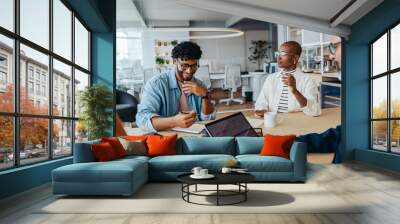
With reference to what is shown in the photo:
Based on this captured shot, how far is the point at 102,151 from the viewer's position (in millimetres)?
6594

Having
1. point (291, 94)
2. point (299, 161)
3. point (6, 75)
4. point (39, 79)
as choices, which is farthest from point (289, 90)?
Result: point (6, 75)

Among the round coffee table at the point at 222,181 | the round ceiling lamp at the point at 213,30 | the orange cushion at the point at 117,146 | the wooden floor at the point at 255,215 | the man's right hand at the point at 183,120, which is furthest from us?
the round ceiling lamp at the point at 213,30

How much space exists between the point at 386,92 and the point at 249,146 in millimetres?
3511

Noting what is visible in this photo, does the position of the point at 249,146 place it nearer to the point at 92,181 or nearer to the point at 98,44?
the point at 92,181

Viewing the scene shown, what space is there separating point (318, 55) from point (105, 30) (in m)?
4.78

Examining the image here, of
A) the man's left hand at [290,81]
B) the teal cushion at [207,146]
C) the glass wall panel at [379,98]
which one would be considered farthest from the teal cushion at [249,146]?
the glass wall panel at [379,98]

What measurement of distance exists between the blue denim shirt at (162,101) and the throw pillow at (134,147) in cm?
209

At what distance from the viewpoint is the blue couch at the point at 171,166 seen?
18.5ft

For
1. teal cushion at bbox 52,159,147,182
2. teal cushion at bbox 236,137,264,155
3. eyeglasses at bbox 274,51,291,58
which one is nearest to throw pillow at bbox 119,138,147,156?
teal cushion at bbox 236,137,264,155

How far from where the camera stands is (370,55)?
33.7 ft

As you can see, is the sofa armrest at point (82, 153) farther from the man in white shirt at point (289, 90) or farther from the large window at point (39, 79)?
the man in white shirt at point (289, 90)

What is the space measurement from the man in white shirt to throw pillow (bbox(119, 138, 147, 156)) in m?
3.32

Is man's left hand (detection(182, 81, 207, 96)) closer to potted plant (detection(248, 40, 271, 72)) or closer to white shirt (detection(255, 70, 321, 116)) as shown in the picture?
white shirt (detection(255, 70, 321, 116))

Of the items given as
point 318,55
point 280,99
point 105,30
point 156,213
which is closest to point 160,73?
point 105,30
